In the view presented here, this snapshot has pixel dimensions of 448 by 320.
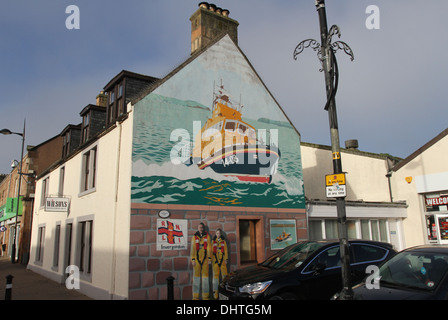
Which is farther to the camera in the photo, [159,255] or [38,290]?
[38,290]

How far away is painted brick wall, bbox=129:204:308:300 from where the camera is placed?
32.2ft

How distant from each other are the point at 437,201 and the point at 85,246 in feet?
54.7

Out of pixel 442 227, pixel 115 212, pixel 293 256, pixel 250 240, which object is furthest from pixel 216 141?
pixel 442 227

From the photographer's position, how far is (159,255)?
10281 mm

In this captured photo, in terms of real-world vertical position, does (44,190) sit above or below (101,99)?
below

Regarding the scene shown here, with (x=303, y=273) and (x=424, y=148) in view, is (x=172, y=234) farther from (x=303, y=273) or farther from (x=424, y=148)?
(x=424, y=148)

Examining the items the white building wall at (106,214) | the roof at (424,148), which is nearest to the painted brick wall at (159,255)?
the white building wall at (106,214)

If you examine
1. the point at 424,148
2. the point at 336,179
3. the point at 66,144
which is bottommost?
the point at 336,179

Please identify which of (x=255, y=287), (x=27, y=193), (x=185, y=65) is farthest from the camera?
(x=27, y=193)

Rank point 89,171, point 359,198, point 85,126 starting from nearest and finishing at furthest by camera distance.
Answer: point 89,171
point 85,126
point 359,198

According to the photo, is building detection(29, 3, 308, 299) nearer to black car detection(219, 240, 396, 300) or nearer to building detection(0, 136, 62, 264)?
black car detection(219, 240, 396, 300)

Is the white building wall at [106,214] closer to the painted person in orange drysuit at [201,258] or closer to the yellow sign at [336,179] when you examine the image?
the painted person in orange drysuit at [201,258]

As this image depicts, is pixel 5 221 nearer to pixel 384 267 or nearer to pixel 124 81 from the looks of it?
pixel 124 81

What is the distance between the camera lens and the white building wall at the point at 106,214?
10320mm
